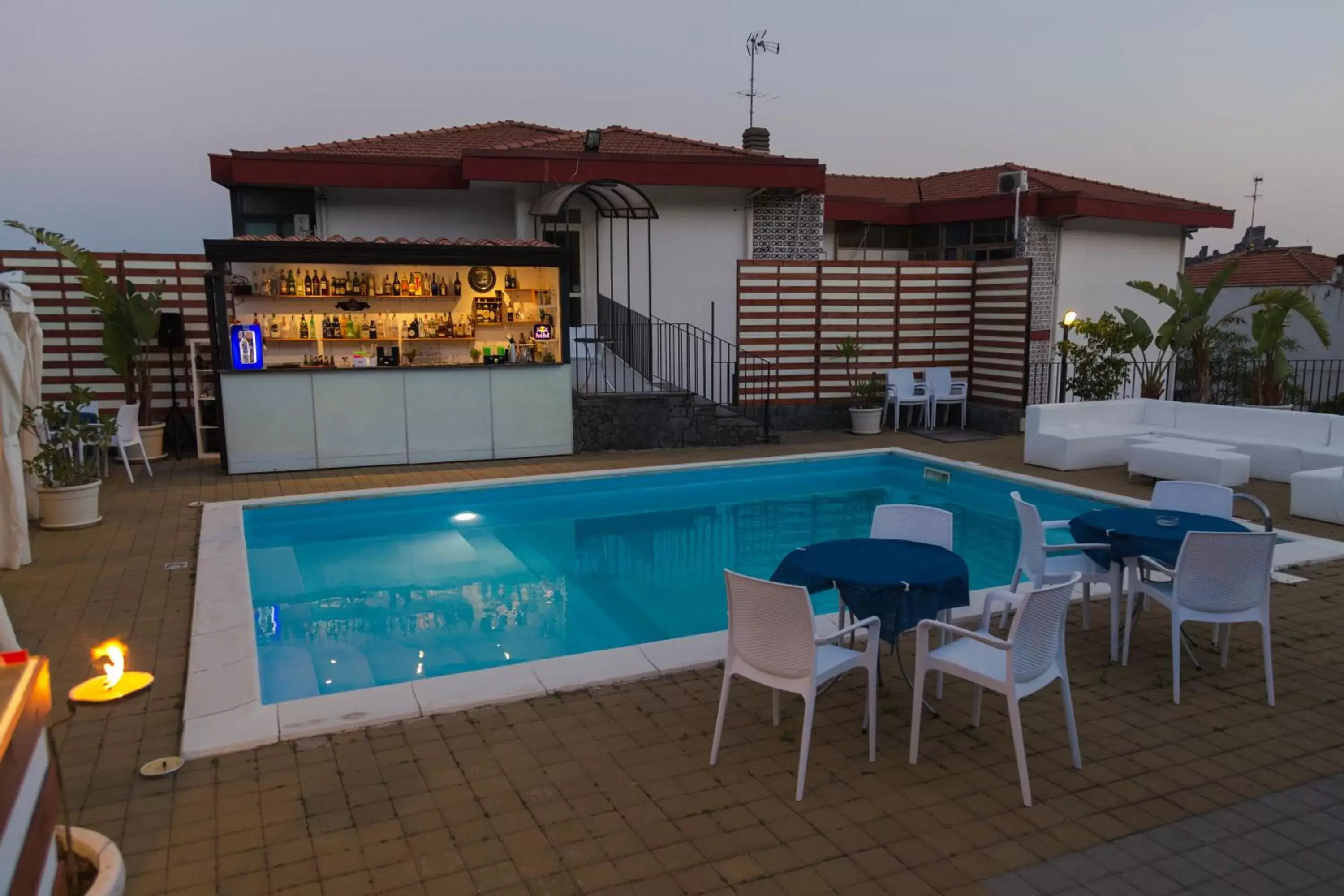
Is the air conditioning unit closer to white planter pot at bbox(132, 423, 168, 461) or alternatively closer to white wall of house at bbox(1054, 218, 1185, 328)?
white wall of house at bbox(1054, 218, 1185, 328)

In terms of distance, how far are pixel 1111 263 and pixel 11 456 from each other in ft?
57.9

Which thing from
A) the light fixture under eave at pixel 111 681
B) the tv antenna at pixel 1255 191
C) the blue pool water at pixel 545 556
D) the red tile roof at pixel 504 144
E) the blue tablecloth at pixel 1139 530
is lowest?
the blue pool water at pixel 545 556

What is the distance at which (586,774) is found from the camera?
3.88 meters

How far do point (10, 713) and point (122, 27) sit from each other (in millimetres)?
16842

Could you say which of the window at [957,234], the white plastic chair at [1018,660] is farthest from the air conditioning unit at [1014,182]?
the white plastic chair at [1018,660]

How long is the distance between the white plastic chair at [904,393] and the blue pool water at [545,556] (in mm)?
2277

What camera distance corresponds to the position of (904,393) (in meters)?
14.6

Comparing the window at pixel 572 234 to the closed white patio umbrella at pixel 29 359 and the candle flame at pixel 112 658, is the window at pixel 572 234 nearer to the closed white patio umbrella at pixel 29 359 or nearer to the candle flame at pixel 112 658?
the closed white patio umbrella at pixel 29 359

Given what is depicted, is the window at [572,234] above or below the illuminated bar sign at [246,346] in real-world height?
above

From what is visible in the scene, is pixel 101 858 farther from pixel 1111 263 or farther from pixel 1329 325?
pixel 1329 325

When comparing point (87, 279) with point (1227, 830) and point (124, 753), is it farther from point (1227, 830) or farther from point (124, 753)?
point (1227, 830)

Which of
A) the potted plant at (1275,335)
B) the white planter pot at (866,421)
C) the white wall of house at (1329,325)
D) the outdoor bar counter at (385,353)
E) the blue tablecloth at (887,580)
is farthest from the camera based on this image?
the white wall of house at (1329,325)

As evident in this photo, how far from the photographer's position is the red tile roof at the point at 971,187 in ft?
61.5

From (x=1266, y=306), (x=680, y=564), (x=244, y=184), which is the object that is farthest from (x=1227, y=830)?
(x=244, y=184)
